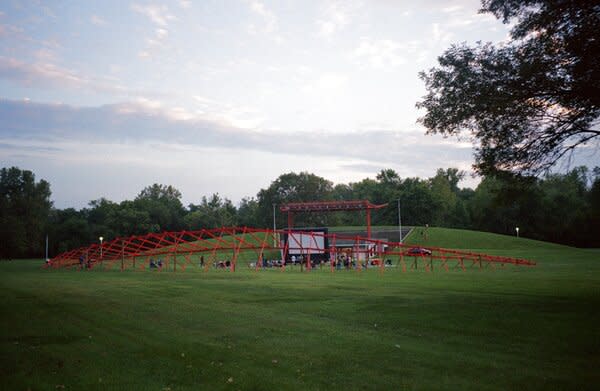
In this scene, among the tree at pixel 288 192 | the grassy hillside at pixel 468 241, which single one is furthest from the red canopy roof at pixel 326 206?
the tree at pixel 288 192

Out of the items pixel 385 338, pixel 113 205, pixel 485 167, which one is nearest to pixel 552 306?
pixel 485 167

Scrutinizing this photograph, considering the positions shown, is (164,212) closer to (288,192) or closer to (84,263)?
(288,192)

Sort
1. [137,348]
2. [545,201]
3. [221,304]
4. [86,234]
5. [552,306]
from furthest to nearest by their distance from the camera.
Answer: [86,234]
[545,201]
[221,304]
[552,306]
[137,348]

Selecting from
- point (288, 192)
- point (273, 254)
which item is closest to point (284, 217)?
point (288, 192)

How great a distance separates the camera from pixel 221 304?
17469 mm

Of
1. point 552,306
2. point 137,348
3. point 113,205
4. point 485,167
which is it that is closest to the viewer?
point 137,348

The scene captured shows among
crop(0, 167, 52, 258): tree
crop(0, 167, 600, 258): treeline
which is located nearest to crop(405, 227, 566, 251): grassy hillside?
crop(0, 167, 600, 258): treeline

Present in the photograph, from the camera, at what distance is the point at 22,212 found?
327 ft

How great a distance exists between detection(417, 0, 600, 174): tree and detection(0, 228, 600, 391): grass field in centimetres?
576

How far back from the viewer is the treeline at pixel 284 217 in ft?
312

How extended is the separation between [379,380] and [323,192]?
12003 centimetres

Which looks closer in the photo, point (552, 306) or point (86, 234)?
point (552, 306)

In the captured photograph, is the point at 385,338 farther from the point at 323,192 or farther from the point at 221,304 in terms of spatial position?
the point at 323,192

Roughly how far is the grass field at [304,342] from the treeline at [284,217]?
237 ft
